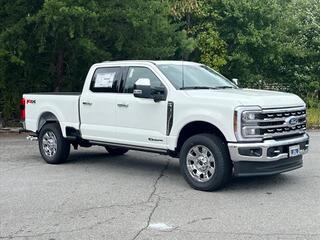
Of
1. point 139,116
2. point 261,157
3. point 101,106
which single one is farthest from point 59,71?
point 261,157

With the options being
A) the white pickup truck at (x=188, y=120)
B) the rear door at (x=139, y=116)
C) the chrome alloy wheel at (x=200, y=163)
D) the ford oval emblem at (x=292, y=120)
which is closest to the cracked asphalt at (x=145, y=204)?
the chrome alloy wheel at (x=200, y=163)

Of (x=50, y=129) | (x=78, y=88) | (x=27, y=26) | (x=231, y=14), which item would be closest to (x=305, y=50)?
(x=231, y=14)

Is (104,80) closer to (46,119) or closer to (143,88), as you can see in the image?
(143,88)

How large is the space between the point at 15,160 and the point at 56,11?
4.36 m

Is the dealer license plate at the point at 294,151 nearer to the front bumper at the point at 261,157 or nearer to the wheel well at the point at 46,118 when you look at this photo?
the front bumper at the point at 261,157

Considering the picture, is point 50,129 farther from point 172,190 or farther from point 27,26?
point 27,26

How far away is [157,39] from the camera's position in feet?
51.8

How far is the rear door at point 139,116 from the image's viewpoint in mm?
8297

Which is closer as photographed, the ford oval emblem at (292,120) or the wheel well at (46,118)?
the ford oval emblem at (292,120)

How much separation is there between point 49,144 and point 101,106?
1.75 meters

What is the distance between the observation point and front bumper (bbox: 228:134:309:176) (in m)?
7.32

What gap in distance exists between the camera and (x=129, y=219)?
6.23 metres

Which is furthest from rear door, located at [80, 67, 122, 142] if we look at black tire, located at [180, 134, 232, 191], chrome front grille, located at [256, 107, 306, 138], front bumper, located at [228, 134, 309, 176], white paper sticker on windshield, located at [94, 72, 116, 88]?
chrome front grille, located at [256, 107, 306, 138]

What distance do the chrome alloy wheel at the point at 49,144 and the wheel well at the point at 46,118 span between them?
0.79 ft
